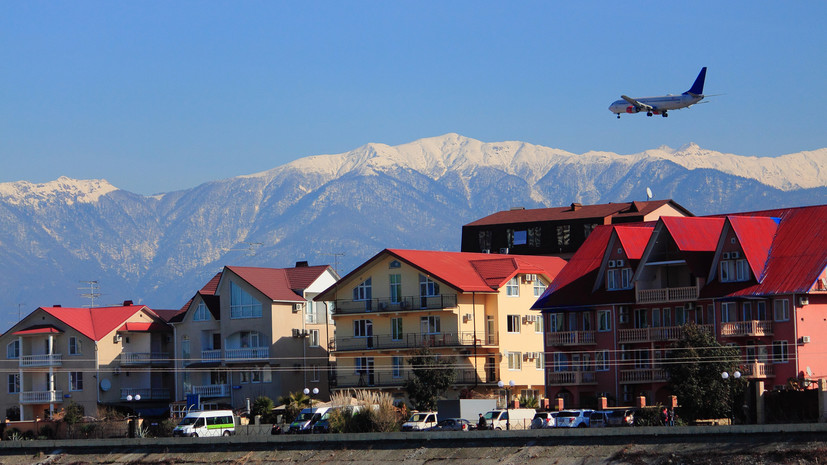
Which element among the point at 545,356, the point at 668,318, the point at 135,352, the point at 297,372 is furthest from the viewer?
the point at 135,352

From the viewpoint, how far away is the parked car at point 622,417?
6628cm

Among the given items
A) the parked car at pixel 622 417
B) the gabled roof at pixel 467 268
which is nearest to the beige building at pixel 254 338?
the gabled roof at pixel 467 268

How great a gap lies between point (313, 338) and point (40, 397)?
22.5 meters

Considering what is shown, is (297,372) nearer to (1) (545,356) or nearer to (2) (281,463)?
(1) (545,356)

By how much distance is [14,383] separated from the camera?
108625 millimetres

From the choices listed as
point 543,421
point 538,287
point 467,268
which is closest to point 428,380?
point 467,268

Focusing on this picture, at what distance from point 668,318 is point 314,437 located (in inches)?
889

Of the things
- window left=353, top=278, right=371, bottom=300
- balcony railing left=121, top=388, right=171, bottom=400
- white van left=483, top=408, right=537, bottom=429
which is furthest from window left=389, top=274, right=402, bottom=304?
balcony railing left=121, top=388, right=171, bottom=400

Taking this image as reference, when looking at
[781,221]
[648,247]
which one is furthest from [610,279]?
[781,221]

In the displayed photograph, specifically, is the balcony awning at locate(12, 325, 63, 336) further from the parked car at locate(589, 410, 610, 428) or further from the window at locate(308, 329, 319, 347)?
the parked car at locate(589, 410, 610, 428)

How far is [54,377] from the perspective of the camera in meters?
107

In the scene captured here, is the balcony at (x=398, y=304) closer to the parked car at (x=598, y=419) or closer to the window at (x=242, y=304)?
the window at (x=242, y=304)

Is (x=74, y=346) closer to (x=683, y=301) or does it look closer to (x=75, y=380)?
(x=75, y=380)

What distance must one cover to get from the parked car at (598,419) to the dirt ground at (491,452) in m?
5.12
